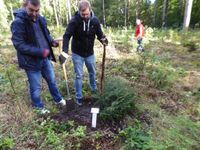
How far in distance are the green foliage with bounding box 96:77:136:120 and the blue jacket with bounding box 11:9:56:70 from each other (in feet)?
4.33

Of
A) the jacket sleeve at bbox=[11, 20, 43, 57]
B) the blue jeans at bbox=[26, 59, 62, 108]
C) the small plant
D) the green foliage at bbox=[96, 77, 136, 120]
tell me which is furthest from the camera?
the blue jeans at bbox=[26, 59, 62, 108]

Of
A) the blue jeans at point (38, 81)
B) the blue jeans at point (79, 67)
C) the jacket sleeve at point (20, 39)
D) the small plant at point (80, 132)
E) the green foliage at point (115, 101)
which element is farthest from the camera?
the blue jeans at point (79, 67)

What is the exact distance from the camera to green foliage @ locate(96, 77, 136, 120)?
4516 millimetres

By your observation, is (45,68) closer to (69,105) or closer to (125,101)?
(69,105)

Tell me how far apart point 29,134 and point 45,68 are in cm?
126

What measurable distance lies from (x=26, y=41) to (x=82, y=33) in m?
1.04

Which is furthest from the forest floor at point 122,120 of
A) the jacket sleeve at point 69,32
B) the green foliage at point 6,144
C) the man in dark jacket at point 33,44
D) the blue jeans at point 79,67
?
the jacket sleeve at point 69,32

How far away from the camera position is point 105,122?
455 centimetres

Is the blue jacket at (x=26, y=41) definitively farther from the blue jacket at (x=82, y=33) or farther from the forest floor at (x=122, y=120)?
the forest floor at (x=122, y=120)

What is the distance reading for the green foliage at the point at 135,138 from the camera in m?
3.89

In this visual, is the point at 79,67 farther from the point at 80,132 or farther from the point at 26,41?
the point at 80,132

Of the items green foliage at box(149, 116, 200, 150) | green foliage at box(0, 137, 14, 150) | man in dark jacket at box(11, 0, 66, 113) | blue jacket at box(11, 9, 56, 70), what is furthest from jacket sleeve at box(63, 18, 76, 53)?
green foliage at box(149, 116, 200, 150)

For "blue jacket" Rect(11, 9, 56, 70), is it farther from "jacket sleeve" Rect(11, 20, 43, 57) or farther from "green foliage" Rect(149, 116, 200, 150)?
"green foliage" Rect(149, 116, 200, 150)


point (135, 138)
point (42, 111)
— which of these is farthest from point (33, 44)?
point (135, 138)
